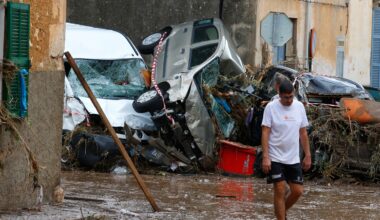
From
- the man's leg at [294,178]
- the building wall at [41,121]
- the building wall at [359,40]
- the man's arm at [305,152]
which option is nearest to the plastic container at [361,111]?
the man's arm at [305,152]

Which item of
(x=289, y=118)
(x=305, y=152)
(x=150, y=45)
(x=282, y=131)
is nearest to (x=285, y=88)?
(x=289, y=118)

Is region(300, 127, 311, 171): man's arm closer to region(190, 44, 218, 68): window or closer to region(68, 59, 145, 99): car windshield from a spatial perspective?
region(68, 59, 145, 99): car windshield

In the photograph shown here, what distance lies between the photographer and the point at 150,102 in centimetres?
1596

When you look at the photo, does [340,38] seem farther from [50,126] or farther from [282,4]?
[50,126]

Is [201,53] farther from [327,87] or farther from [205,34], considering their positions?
[327,87]

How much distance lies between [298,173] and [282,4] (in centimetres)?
1441

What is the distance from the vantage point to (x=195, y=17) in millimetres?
23281

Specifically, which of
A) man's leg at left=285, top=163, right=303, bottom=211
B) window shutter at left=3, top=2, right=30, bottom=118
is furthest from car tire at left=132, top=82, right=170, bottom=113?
window shutter at left=3, top=2, right=30, bottom=118

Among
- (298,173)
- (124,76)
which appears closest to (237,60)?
(124,76)

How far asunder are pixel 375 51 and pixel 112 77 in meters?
12.7

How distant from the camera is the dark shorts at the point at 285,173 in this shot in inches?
384

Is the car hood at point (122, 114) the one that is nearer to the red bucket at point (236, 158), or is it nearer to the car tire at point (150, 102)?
the car tire at point (150, 102)

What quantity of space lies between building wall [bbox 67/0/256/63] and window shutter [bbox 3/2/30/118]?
44.0 feet

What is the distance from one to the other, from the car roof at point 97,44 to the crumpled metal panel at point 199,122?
200 centimetres
